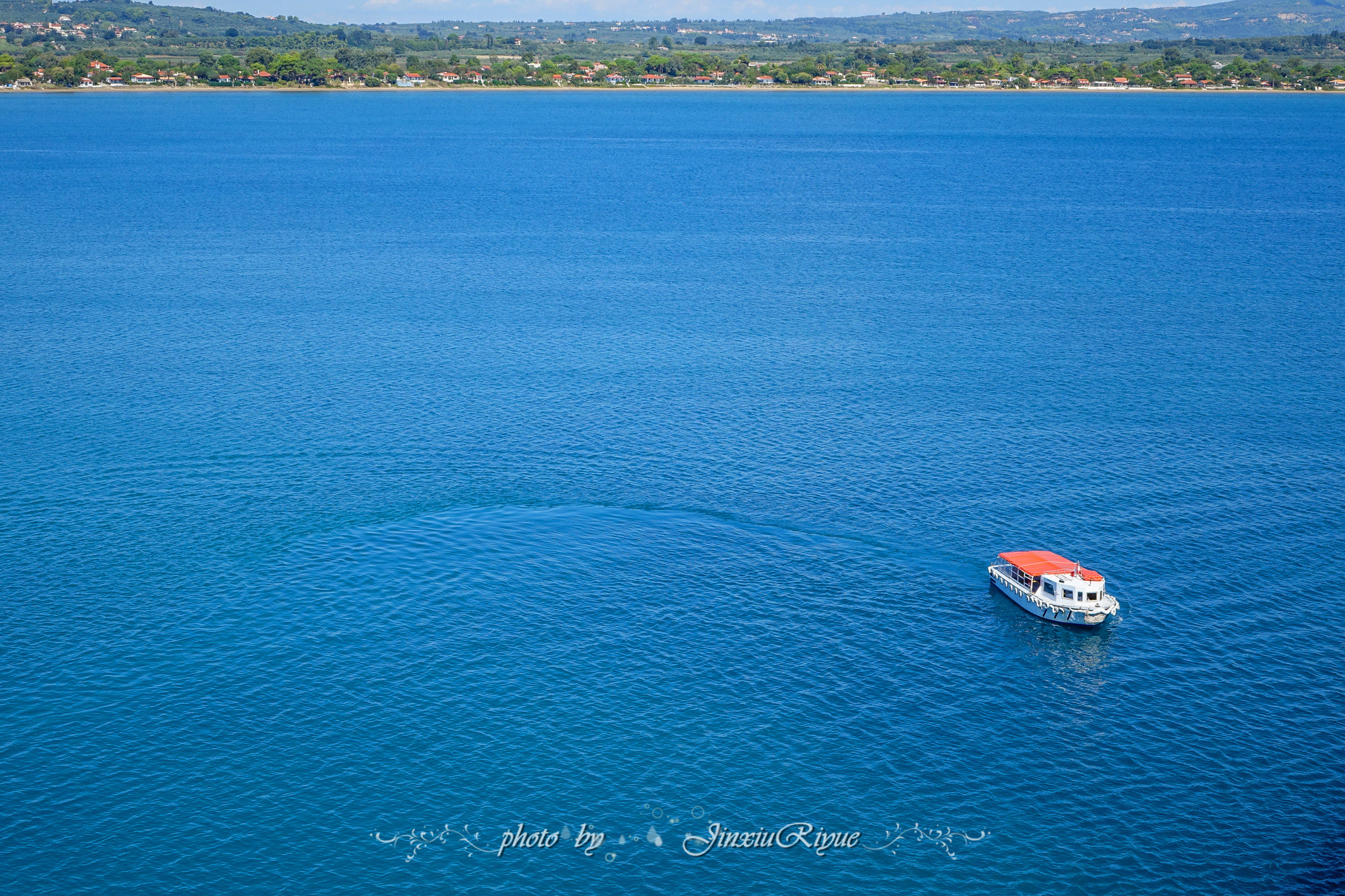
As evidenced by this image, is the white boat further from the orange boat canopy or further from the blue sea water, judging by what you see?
the blue sea water

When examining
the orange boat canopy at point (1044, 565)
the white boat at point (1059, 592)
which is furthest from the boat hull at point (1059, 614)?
the orange boat canopy at point (1044, 565)

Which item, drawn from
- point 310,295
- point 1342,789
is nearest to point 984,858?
point 1342,789

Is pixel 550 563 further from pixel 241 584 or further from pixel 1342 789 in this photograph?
pixel 1342 789

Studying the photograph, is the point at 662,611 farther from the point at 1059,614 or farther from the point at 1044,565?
the point at 1059,614

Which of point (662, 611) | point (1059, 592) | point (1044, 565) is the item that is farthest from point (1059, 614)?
point (662, 611)

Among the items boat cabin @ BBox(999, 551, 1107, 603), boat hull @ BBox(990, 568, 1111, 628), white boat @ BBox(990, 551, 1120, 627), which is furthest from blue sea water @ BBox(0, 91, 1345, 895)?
boat cabin @ BBox(999, 551, 1107, 603)

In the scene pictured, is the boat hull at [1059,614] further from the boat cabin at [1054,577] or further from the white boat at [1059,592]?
the boat cabin at [1054,577]

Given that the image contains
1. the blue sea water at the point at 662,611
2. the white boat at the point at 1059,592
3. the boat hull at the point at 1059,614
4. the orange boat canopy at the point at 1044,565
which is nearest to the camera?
the blue sea water at the point at 662,611
